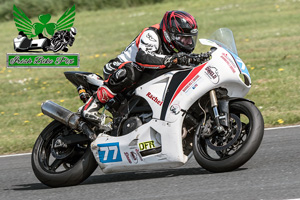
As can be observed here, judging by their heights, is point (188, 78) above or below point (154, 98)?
above

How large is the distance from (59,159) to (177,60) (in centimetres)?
176

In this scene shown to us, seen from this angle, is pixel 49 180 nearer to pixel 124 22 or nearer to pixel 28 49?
pixel 28 49

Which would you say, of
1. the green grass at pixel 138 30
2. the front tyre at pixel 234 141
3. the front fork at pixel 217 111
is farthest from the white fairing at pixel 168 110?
the green grass at pixel 138 30

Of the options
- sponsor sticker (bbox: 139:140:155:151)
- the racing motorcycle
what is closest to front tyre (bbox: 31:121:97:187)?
the racing motorcycle

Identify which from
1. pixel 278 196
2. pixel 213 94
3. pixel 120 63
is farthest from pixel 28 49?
pixel 278 196

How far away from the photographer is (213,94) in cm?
573

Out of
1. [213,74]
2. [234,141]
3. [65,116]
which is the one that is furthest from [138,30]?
[234,141]

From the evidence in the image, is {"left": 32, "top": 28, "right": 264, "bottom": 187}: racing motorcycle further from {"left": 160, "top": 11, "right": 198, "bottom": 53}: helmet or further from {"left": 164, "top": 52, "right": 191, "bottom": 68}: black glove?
{"left": 160, "top": 11, "right": 198, "bottom": 53}: helmet

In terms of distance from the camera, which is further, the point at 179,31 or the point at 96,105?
the point at 96,105

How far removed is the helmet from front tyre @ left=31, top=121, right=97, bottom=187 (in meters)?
1.43

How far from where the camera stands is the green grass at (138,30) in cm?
996

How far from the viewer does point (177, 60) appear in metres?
5.82

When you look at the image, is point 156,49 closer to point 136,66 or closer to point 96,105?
point 136,66

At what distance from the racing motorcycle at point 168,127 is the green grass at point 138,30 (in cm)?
252
